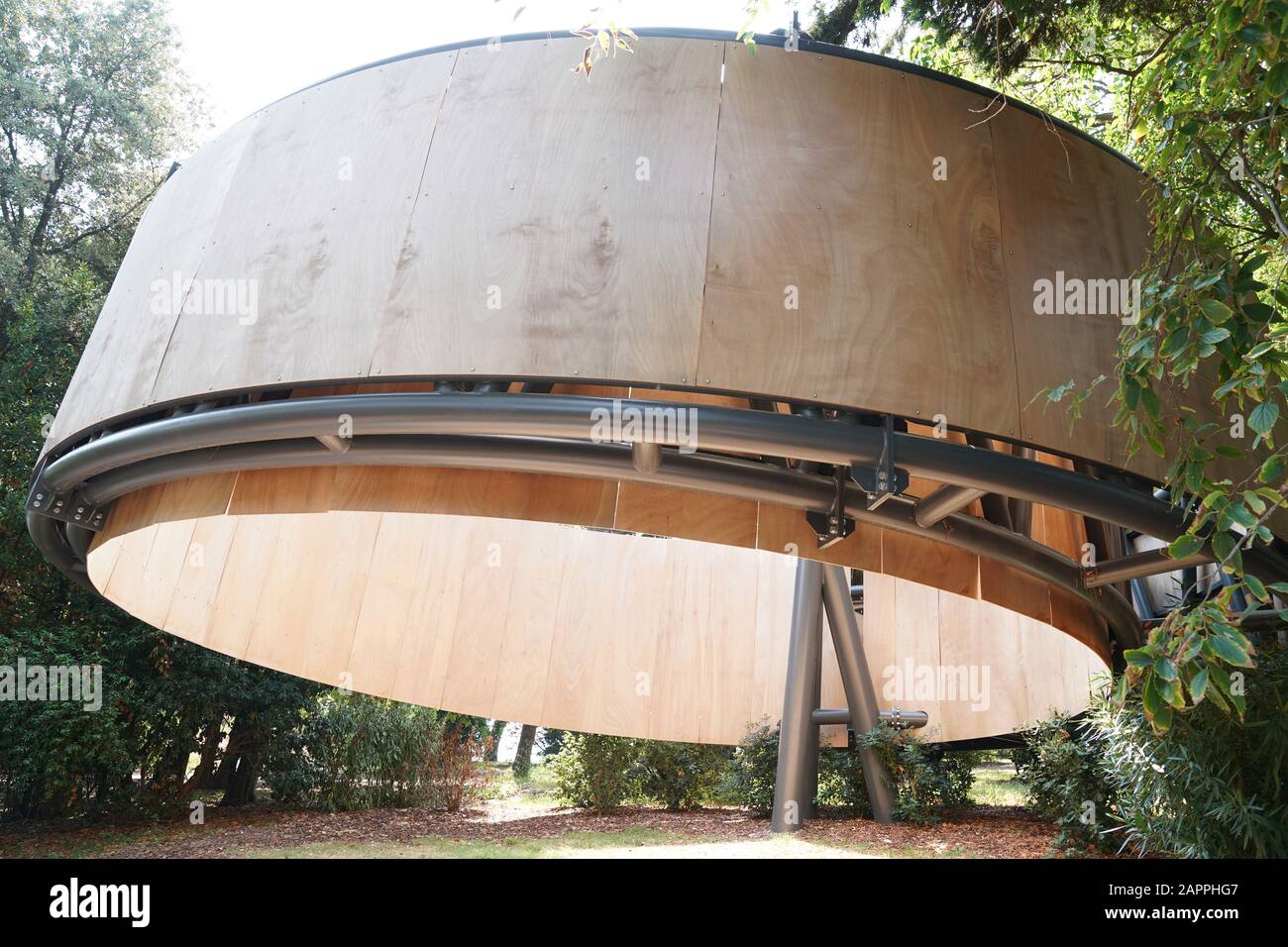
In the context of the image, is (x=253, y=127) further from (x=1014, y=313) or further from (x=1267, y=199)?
(x=1267, y=199)

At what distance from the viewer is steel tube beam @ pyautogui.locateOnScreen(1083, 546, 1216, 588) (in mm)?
6812

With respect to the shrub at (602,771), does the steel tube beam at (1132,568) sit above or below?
above

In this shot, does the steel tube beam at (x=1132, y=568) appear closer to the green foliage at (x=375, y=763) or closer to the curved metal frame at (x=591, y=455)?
the curved metal frame at (x=591, y=455)

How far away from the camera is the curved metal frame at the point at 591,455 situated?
489 centimetres

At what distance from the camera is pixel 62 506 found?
721 centimetres

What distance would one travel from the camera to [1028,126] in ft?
19.7

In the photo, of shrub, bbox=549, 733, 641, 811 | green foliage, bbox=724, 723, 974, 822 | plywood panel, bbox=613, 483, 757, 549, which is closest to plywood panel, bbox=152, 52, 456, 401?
plywood panel, bbox=613, 483, 757, 549

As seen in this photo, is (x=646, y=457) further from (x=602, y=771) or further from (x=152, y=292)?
(x=602, y=771)

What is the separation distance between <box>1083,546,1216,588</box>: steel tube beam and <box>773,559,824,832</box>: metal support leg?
4.47m

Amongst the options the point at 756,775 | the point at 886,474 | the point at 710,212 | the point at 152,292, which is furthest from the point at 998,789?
the point at 152,292

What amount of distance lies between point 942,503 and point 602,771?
10899 millimetres

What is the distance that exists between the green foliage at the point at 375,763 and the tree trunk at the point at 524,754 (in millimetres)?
7722

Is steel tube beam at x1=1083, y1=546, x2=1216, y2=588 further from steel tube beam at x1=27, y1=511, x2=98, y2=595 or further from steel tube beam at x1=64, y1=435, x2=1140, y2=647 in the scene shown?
steel tube beam at x1=27, y1=511, x2=98, y2=595

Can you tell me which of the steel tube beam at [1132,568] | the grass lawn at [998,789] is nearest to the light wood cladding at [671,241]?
the steel tube beam at [1132,568]
